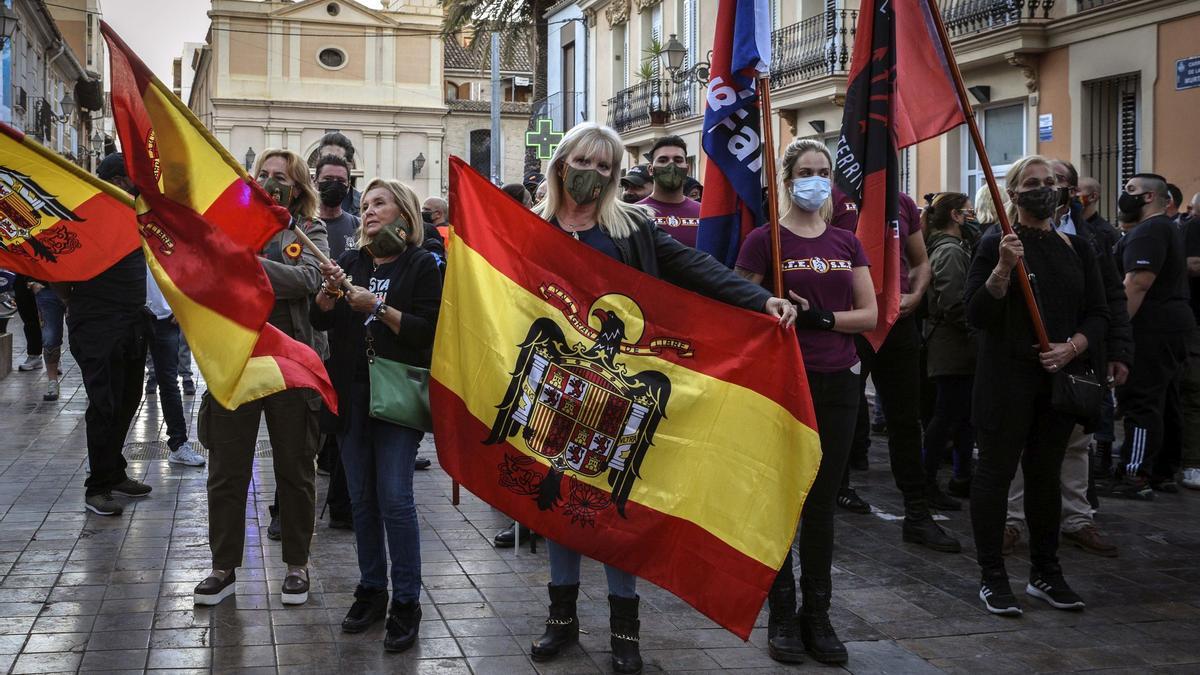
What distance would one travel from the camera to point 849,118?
21.0ft

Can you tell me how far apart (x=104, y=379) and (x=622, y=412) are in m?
4.10

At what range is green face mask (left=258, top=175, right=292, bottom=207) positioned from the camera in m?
6.11

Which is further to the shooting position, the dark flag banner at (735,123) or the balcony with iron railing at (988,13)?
→ the balcony with iron railing at (988,13)

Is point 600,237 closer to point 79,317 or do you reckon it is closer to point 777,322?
point 777,322

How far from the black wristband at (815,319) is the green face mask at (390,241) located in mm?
1644

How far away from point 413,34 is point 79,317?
66.2 meters

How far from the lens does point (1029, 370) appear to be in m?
5.86

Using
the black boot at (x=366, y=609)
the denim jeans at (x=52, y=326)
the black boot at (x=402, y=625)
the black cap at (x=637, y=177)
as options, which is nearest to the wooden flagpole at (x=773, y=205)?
the black boot at (x=402, y=625)

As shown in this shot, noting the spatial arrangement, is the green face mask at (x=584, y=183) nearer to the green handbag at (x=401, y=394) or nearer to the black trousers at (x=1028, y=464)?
the green handbag at (x=401, y=394)

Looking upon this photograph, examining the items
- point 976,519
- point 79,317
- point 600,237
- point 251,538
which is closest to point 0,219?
point 79,317

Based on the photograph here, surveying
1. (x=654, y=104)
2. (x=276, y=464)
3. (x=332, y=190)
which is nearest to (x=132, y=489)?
(x=332, y=190)

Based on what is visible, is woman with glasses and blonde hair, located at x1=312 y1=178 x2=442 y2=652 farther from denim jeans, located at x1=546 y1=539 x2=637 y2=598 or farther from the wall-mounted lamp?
the wall-mounted lamp

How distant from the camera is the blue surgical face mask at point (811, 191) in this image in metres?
5.34

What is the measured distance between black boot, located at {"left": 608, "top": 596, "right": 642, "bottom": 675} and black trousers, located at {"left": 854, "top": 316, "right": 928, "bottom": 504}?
282cm
